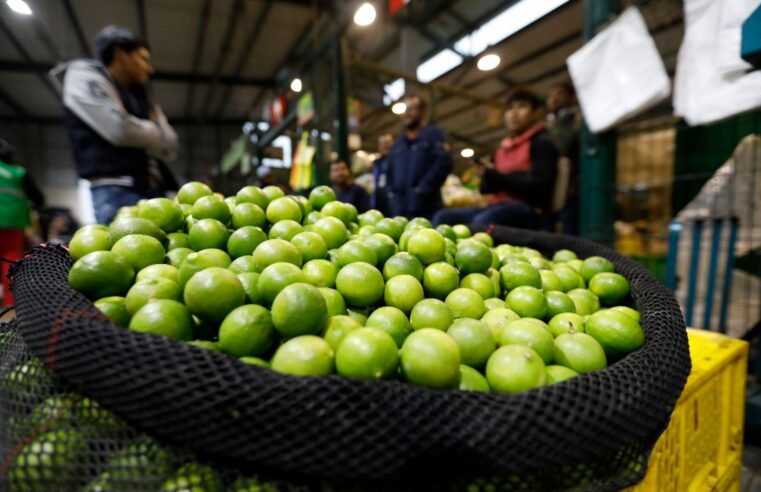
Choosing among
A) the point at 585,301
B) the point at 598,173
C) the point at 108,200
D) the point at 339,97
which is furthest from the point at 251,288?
the point at 339,97

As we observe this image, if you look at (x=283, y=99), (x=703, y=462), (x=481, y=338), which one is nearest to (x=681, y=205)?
(x=703, y=462)

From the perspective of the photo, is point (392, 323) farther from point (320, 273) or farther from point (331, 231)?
point (331, 231)

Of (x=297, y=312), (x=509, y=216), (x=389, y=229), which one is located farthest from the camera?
(x=509, y=216)

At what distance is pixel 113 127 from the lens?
2758 mm

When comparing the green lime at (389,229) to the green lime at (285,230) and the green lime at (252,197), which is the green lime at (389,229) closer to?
the green lime at (285,230)

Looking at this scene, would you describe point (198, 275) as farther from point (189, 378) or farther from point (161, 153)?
point (161, 153)

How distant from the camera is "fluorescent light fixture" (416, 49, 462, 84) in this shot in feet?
32.1

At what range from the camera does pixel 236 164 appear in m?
10.8

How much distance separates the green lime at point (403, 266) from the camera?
1.30m

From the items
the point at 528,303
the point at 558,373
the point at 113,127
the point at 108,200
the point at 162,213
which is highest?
the point at 113,127

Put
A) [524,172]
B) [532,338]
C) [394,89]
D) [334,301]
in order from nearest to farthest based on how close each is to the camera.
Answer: [532,338]
[334,301]
[524,172]
[394,89]

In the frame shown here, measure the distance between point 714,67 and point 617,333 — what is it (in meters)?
2.42

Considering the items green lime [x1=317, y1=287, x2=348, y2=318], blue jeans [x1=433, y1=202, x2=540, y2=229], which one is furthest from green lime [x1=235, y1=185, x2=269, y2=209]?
blue jeans [x1=433, y1=202, x2=540, y2=229]

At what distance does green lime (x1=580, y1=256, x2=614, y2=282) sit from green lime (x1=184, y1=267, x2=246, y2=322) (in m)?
1.34
